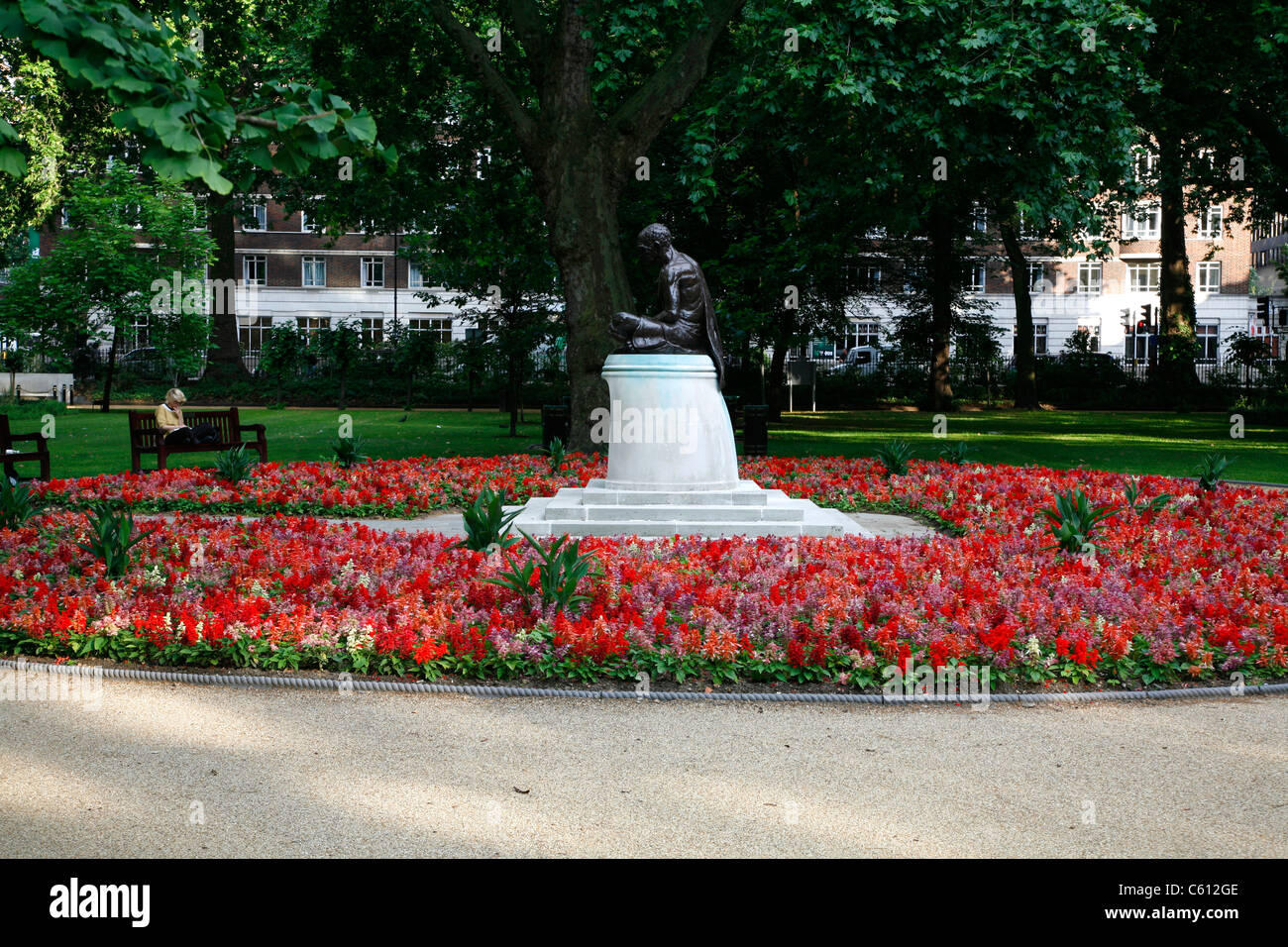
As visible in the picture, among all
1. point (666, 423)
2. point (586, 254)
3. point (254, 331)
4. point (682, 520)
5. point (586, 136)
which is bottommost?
point (682, 520)

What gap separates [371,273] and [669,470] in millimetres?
52749

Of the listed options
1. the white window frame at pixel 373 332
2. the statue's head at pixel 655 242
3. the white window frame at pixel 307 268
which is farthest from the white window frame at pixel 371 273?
the statue's head at pixel 655 242

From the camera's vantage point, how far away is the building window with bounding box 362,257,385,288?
2367 inches

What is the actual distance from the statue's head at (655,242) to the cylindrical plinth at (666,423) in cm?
128

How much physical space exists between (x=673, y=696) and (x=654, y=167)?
19025 millimetres

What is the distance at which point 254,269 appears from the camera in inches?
2361

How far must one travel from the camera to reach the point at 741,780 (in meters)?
4.57

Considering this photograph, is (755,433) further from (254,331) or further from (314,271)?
(254,331)

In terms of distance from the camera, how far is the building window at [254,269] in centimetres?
5984

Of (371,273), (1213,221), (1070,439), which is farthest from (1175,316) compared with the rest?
(371,273)

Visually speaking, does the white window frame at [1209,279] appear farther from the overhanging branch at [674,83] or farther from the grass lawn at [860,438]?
the overhanging branch at [674,83]

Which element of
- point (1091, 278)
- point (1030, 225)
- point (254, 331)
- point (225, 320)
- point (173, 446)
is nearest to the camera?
point (173, 446)

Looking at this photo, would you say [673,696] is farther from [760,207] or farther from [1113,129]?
[760,207]

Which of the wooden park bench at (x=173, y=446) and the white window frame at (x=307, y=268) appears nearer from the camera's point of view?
the wooden park bench at (x=173, y=446)
